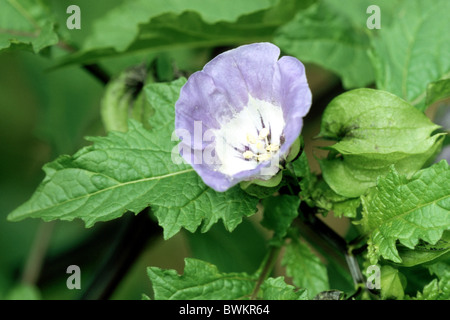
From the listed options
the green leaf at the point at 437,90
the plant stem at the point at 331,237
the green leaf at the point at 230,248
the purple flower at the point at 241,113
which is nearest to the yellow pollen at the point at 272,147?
Answer: the purple flower at the point at 241,113

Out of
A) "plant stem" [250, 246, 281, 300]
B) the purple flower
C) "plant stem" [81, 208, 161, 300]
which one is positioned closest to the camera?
the purple flower

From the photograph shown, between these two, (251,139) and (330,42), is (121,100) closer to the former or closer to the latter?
(251,139)

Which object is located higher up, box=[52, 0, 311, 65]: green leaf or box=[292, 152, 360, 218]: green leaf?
box=[52, 0, 311, 65]: green leaf

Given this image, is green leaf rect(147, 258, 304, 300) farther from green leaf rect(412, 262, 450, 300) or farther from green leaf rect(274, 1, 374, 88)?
green leaf rect(274, 1, 374, 88)

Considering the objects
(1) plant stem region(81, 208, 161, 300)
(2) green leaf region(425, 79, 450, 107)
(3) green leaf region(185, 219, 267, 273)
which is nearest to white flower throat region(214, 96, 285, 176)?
(2) green leaf region(425, 79, 450, 107)

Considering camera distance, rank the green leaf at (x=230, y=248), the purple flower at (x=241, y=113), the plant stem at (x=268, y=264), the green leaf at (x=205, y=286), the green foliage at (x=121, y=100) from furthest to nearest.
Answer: the green leaf at (x=230, y=248) < the green foliage at (x=121, y=100) < the plant stem at (x=268, y=264) < the green leaf at (x=205, y=286) < the purple flower at (x=241, y=113)

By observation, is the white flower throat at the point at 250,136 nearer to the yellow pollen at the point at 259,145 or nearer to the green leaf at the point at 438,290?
the yellow pollen at the point at 259,145
